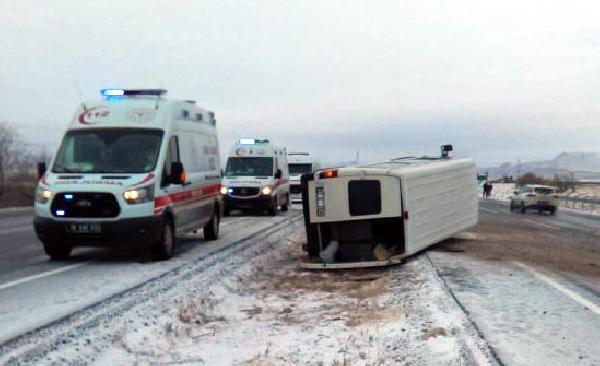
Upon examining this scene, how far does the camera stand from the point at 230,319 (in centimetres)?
746

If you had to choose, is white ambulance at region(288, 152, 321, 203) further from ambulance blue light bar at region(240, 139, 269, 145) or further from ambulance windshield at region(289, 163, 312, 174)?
ambulance blue light bar at region(240, 139, 269, 145)

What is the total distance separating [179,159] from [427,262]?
5100 millimetres

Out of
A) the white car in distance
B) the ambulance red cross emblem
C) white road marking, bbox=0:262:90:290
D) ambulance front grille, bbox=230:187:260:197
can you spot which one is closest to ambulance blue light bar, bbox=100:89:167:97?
the ambulance red cross emblem

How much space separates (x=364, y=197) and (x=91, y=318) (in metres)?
5.89

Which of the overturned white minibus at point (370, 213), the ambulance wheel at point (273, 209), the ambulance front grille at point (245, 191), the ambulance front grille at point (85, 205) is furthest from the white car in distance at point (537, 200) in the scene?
the ambulance front grille at point (85, 205)

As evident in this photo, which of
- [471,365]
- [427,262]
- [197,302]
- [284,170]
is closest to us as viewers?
[471,365]

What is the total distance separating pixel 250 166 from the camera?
25.9 m

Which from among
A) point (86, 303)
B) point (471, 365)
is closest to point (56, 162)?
point (86, 303)

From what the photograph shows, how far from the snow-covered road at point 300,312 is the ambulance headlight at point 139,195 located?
1128 mm

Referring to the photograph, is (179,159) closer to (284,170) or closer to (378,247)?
(378,247)

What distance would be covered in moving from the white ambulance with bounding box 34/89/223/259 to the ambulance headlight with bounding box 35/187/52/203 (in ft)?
0.06

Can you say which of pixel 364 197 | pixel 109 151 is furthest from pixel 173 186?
pixel 364 197

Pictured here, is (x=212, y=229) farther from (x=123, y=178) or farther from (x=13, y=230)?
(x=13, y=230)

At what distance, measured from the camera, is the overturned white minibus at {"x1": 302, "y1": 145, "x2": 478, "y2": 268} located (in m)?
11.5
